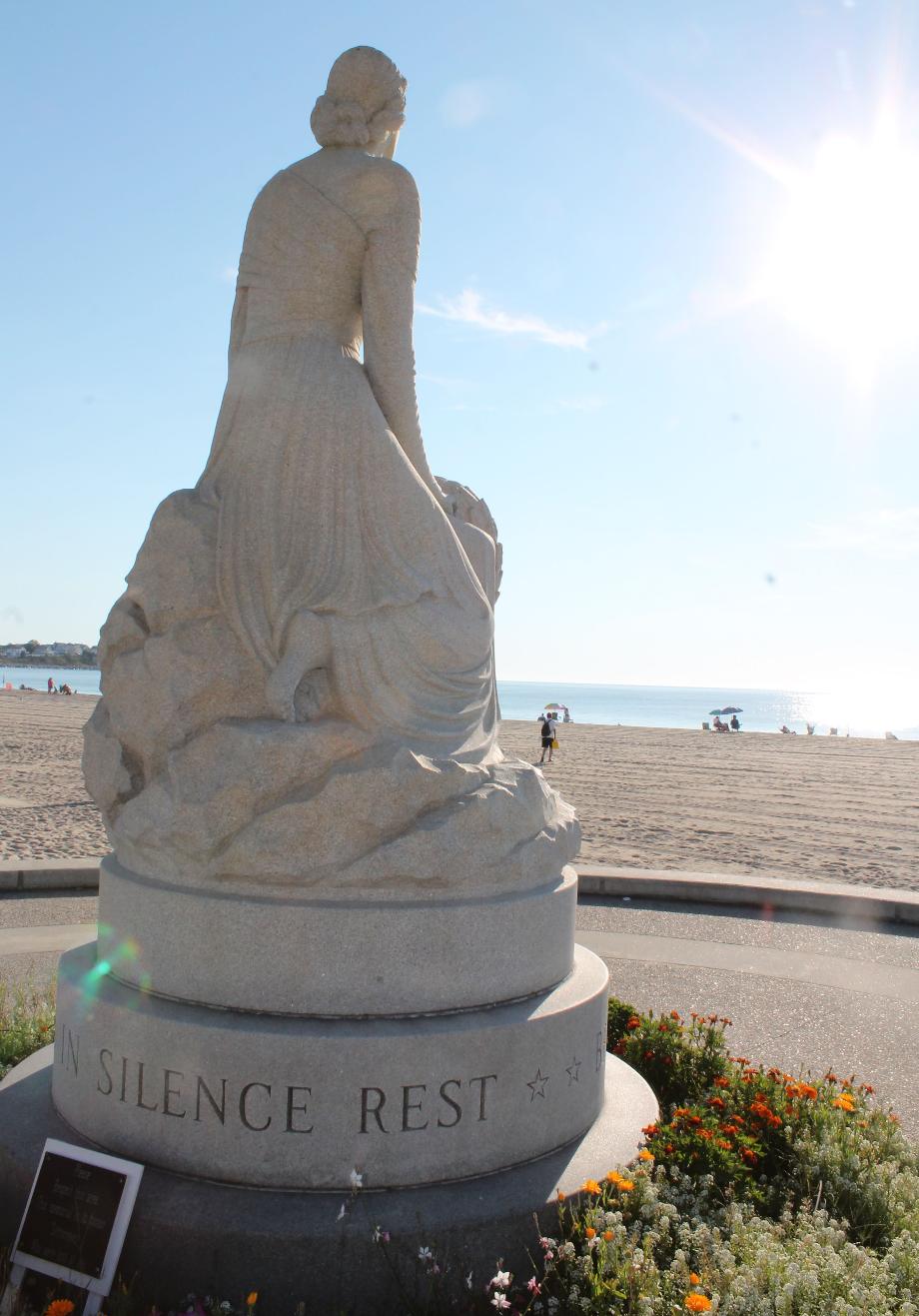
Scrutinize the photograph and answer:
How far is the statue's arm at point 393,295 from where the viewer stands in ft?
13.9

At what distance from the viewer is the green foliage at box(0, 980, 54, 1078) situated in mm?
4645

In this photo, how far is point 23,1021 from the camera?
16.0 ft

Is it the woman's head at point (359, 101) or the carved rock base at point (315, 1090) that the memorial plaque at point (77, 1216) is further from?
the woman's head at point (359, 101)

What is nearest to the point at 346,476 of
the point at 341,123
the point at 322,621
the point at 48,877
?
the point at 322,621

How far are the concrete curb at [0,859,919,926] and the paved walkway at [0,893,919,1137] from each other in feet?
0.30

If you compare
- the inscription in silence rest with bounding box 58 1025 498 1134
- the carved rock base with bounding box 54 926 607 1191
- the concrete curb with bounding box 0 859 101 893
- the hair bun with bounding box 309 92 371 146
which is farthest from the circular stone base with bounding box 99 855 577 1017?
the concrete curb with bounding box 0 859 101 893

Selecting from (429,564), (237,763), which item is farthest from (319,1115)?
(429,564)

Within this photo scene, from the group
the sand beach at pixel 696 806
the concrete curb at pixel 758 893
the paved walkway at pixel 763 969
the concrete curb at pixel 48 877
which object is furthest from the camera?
the sand beach at pixel 696 806

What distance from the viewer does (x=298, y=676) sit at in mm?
3756

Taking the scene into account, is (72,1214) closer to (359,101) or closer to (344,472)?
(344,472)

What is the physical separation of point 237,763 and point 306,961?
69 cm

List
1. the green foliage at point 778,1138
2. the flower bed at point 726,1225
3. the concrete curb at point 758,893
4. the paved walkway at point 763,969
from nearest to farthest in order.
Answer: the flower bed at point 726,1225, the green foliage at point 778,1138, the paved walkway at point 763,969, the concrete curb at point 758,893

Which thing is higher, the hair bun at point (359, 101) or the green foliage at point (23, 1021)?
the hair bun at point (359, 101)

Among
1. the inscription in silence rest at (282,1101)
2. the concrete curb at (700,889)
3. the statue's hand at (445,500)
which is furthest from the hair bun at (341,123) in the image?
the concrete curb at (700,889)
